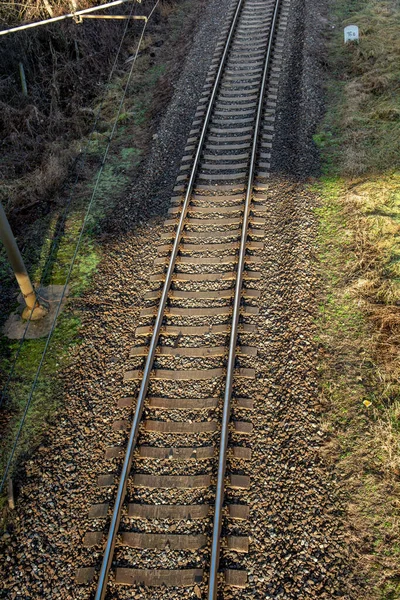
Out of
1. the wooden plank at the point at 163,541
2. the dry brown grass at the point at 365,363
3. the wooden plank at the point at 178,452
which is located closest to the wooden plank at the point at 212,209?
the dry brown grass at the point at 365,363

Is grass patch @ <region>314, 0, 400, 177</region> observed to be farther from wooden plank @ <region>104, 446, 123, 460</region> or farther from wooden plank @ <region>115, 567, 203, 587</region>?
wooden plank @ <region>115, 567, 203, 587</region>

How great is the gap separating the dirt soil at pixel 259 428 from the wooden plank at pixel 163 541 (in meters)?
0.43

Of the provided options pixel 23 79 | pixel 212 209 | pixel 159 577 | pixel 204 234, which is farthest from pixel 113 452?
pixel 23 79

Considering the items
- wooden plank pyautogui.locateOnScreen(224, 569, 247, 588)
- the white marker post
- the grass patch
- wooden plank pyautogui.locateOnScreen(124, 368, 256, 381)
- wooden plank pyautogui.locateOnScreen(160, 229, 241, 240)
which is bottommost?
wooden plank pyautogui.locateOnScreen(224, 569, 247, 588)

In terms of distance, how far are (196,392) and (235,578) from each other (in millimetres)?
2323

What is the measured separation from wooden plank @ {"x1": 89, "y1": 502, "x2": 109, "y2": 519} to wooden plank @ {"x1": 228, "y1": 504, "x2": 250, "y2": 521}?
4.75 feet

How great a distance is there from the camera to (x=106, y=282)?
819cm

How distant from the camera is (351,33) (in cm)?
1338

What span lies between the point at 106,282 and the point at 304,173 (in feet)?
15.5

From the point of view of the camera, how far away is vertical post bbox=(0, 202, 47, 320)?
6969 mm

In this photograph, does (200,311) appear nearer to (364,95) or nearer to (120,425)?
(120,425)

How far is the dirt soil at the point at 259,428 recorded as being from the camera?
5000 mm

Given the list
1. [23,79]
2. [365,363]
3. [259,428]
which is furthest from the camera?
[23,79]

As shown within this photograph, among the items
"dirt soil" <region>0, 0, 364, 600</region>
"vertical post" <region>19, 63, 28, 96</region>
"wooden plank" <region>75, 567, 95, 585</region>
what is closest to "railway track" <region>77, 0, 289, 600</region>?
"wooden plank" <region>75, 567, 95, 585</region>
